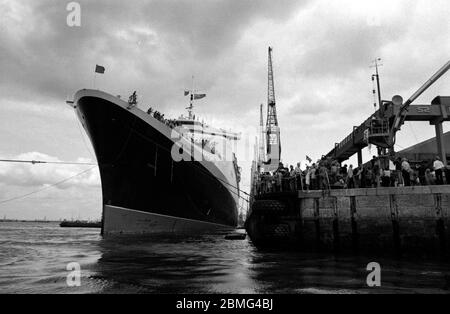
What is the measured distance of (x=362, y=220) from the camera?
1378 centimetres

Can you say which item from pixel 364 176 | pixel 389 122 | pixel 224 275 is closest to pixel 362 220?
pixel 364 176

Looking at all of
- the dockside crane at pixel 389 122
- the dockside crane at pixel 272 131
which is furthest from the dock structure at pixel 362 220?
the dockside crane at pixel 272 131

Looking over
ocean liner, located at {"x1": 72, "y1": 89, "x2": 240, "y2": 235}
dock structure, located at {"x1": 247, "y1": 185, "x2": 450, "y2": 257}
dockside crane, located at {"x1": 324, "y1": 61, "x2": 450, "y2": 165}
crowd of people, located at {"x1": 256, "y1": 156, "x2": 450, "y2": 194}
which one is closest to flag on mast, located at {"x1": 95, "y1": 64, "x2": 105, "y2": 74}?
ocean liner, located at {"x1": 72, "y1": 89, "x2": 240, "y2": 235}

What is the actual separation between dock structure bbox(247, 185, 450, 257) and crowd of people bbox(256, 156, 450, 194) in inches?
30.3

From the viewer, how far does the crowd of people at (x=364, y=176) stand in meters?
13.8

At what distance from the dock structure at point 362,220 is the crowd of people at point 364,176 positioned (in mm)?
771

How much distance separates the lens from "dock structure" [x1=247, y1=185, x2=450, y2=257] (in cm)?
1267

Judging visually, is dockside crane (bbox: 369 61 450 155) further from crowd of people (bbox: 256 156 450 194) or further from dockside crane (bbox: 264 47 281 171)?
dockside crane (bbox: 264 47 281 171)

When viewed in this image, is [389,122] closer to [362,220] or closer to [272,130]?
[362,220]

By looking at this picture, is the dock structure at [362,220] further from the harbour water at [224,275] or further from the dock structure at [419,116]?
the dock structure at [419,116]
